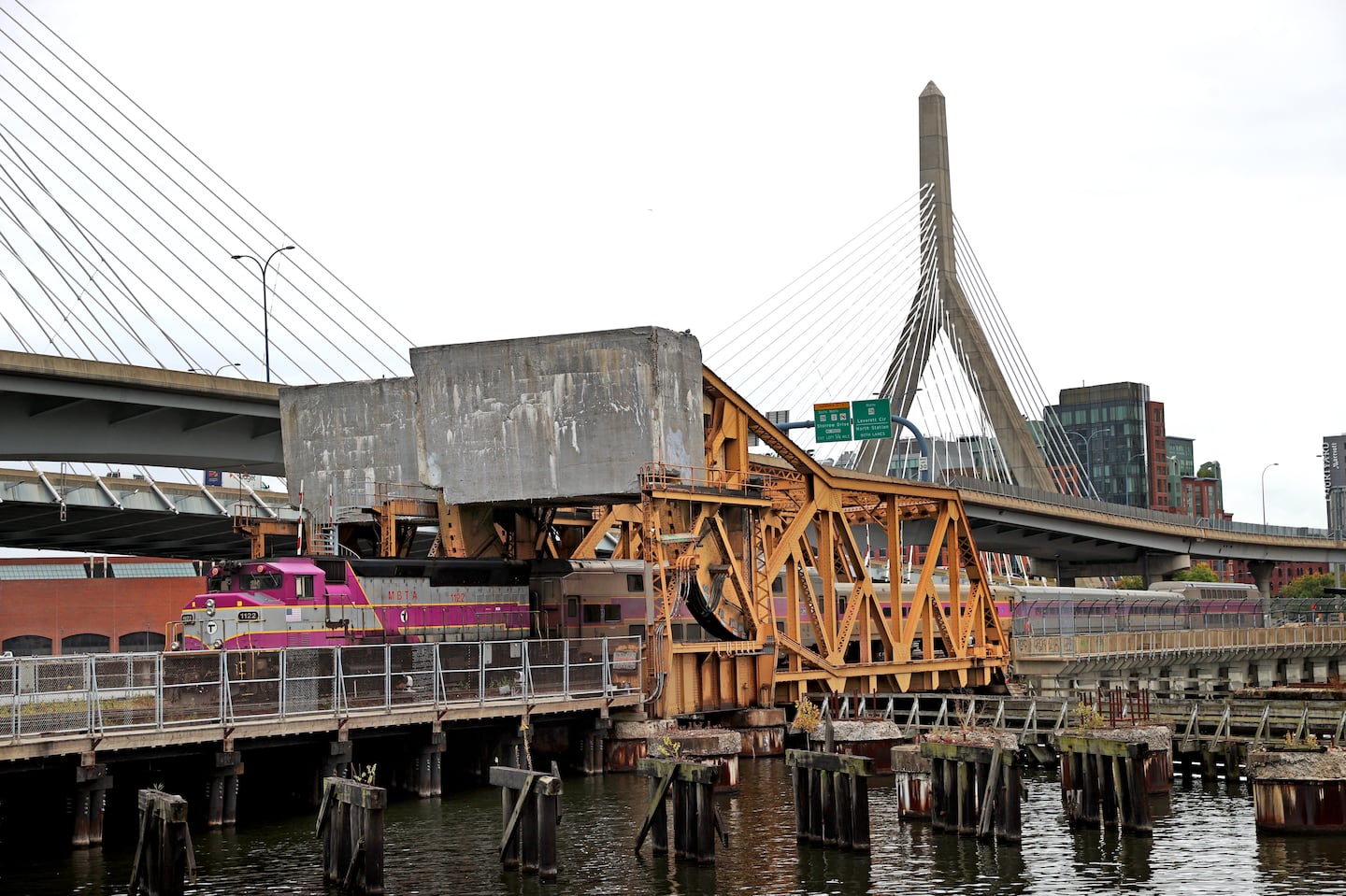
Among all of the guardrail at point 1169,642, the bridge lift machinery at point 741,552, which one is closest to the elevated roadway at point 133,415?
the bridge lift machinery at point 741,552

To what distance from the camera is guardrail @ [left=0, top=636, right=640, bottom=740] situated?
32.0m

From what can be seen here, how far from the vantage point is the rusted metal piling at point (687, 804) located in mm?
30484

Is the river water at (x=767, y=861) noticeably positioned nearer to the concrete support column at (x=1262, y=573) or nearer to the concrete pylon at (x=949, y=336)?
the concrete pylon at (x=949, y=336)

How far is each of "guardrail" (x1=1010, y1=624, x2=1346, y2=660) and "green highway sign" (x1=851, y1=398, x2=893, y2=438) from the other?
697 inches

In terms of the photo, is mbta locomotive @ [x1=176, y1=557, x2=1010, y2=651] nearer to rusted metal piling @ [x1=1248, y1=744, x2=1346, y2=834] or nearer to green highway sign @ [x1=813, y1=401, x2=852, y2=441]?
rusted metal piling @ [x1=1248, y1=744, x2=1346, y2=834]

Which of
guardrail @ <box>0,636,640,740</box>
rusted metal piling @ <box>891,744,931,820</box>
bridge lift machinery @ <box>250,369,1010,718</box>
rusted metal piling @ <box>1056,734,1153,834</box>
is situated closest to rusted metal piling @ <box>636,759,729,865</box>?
rusted metal piling @ <box>891,744,931,820</box>

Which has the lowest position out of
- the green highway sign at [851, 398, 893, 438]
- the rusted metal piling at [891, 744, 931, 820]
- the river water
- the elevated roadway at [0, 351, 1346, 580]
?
the river water

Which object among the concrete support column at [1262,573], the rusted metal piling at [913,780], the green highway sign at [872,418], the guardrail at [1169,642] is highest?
the green highway sign at [872,418]

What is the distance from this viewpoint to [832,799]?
106 feet

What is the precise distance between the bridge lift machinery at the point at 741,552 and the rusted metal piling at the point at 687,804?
1482cm

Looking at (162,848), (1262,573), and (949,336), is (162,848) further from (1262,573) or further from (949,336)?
(1262,573)

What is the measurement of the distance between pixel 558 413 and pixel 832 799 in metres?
19.3

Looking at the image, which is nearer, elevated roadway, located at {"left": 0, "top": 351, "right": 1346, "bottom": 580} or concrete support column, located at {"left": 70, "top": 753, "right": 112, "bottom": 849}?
concrete support column, located at {"left": 70, "top": 753, "right": 112, "bottom": 849}

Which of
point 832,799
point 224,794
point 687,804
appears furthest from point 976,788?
point 224,794
